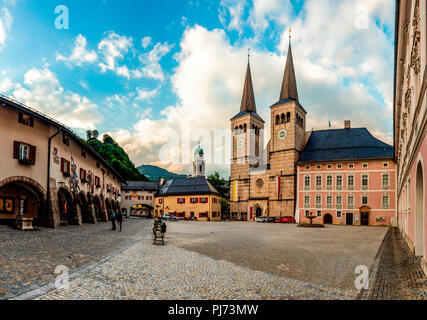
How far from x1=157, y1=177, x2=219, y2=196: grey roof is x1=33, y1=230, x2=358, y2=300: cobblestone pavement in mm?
51824

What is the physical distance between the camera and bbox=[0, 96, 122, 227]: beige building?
60.0ft

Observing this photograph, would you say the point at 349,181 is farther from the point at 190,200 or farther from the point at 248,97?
the point at 190,200

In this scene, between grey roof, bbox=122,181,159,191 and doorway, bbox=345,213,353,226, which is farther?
grey roof, bbox=122,181,159,191

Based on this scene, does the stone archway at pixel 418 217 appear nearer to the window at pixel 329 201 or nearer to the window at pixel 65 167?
the window at pixel 65 167

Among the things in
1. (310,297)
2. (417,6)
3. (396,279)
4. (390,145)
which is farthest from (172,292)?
(390,145)

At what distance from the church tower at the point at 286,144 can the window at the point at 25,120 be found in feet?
138

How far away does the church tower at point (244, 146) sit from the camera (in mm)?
61375

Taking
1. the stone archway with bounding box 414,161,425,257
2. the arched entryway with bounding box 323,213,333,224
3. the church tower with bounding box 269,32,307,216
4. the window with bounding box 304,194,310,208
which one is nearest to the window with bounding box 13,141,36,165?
the stone archway with bounding box 414,161,425,257

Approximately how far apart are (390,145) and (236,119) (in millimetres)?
30902

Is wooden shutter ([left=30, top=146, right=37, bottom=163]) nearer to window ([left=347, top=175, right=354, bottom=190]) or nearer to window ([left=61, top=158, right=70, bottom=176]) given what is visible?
window ([left=61, top=158, right=70, bottom=176])

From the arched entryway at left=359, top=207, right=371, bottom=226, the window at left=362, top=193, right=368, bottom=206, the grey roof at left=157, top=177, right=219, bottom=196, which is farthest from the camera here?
the grey roof at left=157, top=177, right=219, bottom=196

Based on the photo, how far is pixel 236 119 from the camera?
67.1 meters
